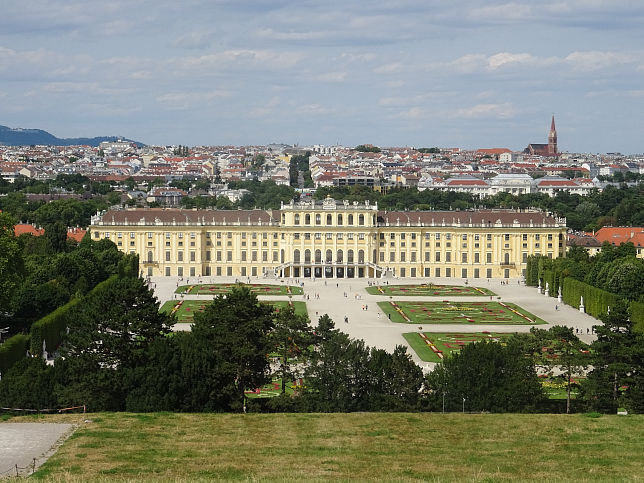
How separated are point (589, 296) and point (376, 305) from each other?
565 inches

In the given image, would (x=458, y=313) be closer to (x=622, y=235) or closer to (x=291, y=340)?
(x=291, y=340)

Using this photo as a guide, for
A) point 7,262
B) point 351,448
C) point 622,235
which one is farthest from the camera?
point 622,235

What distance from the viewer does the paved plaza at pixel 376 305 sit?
2552 inches

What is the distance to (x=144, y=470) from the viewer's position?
1019 inches

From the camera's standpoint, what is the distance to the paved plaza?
213 ft

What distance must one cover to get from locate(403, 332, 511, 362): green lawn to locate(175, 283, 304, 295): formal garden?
77.3 feet

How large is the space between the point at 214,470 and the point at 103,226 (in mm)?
77445

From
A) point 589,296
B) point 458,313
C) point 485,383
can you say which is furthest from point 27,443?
point 589,296

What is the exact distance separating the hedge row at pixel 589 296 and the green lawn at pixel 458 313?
4006 mm

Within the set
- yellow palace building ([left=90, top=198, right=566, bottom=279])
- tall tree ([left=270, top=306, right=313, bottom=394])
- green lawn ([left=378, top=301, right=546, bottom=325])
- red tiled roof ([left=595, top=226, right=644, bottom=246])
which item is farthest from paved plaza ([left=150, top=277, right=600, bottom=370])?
red tiled roof ([left=595, top=226, right=644, bottom=246])

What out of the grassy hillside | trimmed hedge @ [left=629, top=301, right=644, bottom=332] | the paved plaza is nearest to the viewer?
the grassy hillside

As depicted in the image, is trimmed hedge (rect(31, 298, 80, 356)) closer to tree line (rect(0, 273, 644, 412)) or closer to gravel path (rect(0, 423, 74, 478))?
tree line (rect(0, 273, 644, 412))

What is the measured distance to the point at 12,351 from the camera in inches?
1964

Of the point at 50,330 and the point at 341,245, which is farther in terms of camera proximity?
the point at 341,245
